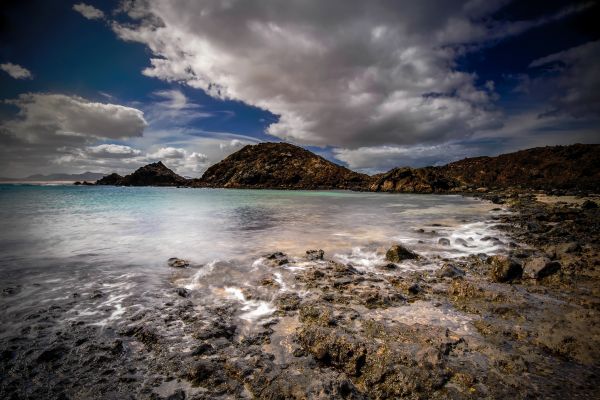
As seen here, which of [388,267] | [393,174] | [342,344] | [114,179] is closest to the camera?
[342,344]

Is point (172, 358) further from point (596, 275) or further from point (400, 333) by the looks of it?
point (596, 275)

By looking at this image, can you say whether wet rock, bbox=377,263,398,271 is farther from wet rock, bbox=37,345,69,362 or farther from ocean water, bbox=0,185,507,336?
wet rock, bbox=37,345,69,362

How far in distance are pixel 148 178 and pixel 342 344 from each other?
154m

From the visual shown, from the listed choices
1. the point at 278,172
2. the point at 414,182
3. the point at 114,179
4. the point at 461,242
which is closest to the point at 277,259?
the point at 461,242

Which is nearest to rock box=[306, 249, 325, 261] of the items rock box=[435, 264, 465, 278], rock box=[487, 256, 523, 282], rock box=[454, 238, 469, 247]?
rock box=[435, 264, 465, 278]

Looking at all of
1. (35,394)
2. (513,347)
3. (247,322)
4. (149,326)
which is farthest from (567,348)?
(35,394)

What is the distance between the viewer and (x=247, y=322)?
16.5 feet

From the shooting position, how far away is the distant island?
6488 centimetres

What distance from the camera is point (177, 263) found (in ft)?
28.9

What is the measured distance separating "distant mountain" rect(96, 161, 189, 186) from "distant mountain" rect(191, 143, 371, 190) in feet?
61.6

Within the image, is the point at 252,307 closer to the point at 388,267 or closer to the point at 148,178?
the point at 388,267

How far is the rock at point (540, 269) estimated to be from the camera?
656cm

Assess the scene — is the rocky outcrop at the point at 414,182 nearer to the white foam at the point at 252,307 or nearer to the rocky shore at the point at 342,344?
the rocky shore at the point at 342,344

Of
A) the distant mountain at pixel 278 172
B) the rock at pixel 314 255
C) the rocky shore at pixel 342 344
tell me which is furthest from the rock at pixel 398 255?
the distant mountain at pixel 278 172
